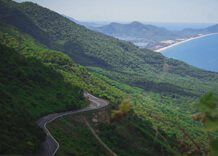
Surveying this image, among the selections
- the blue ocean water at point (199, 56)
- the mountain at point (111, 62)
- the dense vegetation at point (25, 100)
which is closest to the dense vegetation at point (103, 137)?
the dense vegetation at point (25, 100)

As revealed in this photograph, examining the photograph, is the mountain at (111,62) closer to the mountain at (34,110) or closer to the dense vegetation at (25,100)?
the dense vegetation at (25,100)

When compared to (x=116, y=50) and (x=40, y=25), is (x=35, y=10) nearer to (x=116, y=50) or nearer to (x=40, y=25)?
(x=40, y=25)

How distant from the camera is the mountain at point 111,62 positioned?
6411 centimetres

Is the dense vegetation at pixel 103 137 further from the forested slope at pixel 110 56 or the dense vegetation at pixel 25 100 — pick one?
the forested slope at pixel 110 56

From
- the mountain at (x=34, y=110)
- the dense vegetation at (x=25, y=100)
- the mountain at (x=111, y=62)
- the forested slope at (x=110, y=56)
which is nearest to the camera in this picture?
the dense vegetation at (x=25, y=100)

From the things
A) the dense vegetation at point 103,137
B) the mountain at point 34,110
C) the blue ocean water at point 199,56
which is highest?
the blue ocean water at point 199,56

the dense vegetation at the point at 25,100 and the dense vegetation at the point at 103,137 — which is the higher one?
the dense vegetation at the point at 25,100

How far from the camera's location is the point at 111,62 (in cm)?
11494

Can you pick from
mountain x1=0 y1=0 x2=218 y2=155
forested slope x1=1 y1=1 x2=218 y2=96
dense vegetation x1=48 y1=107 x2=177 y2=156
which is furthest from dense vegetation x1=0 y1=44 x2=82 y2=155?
forested slope x1=1 y1=1 x2=218 y2=96

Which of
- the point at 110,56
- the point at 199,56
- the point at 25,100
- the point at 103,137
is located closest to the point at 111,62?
the point at 110,56

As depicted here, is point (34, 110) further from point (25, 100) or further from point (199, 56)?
point (199, 56)

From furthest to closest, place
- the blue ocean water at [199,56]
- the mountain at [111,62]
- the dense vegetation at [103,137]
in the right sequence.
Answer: the blue ocean water at [199,56], the mountain at [111,62], the dense vegetation at [103,137]

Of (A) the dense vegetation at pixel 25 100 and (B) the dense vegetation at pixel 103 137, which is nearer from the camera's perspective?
(A) the dense vegetation at pixel 25 100

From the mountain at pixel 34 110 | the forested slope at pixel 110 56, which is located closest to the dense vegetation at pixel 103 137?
the mountain at pixel 34 110
